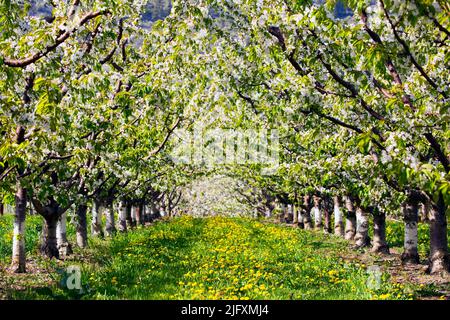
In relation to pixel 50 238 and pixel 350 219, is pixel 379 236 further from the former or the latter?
pixel 50 238

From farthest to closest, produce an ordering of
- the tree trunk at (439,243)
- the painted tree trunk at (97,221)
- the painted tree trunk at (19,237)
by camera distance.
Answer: the painted tree trunk at (97,221) → the tree trunk at (439,243) → the painted tree trunk at (19,237)

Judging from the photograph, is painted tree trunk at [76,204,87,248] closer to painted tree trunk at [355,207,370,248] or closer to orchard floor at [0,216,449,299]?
orchard floor at [0,216,449,299]

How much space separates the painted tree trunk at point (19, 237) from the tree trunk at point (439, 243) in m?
11.0

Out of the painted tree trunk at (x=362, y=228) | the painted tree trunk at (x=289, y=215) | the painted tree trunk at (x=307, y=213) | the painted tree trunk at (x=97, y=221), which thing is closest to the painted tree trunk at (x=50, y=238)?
the painted tree trunk at (x=97, y=221)

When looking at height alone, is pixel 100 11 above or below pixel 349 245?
above

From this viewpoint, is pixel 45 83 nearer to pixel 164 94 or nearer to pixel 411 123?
pixel 164 94

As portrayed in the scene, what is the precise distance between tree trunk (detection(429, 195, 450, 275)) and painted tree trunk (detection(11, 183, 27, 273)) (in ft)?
36.1

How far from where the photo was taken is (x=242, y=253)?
52.4 feet

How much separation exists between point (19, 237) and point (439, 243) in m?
11.2

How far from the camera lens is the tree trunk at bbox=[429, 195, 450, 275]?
523 inches

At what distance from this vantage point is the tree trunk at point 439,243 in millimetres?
13273

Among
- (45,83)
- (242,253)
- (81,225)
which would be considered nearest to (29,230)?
(81,225)

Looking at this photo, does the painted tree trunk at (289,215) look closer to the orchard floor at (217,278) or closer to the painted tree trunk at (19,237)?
the orchard floor at (217,278)
